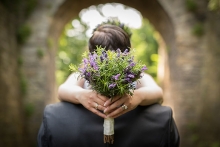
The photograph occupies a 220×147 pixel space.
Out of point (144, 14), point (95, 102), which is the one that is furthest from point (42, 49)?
point (95, 102)

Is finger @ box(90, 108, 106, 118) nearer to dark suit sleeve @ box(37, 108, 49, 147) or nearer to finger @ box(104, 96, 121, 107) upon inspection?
finger @ box(104, 96, 121, 107)

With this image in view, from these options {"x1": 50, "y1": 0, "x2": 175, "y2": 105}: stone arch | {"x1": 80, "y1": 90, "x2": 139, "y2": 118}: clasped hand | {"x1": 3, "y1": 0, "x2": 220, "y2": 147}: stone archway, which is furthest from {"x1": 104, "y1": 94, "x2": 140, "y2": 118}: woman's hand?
{"x1": 50, "y1": 0, "x2": 175, "y2": 105}: stone arch

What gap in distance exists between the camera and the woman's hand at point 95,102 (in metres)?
1.25

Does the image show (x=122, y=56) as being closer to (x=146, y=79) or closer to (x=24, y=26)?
(x=146, y=79)

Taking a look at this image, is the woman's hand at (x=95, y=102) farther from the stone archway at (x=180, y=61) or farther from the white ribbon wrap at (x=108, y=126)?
the stone archway at (x=180, y=61)

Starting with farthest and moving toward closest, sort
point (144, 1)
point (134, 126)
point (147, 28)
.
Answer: point (147, 28), point (144, 1), point (134, 126)

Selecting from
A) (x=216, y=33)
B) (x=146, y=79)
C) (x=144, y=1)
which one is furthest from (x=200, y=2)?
(x=146, y=79)

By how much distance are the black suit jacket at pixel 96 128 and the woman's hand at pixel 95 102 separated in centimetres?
8

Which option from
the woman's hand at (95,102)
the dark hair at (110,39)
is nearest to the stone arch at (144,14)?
the dark hair at (110,39)

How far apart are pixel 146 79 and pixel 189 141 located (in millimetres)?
5580

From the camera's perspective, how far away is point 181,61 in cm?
686

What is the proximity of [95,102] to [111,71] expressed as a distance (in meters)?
0.15

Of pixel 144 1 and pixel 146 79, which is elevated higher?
pixel 144 1

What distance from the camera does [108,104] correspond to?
125cm
